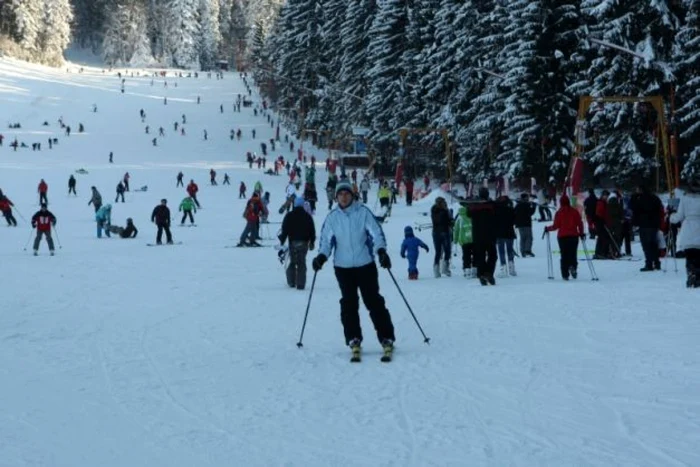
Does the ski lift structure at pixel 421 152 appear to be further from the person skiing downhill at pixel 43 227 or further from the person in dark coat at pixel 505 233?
the person in dark coat at pixel 505 233

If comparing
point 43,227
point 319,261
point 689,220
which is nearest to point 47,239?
point 43,227

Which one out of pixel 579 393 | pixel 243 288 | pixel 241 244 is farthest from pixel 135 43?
pixel 579 393

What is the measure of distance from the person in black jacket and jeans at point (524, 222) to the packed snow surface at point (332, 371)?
54.8 inches

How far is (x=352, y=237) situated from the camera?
26.5ft

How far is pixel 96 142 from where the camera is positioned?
213 feet

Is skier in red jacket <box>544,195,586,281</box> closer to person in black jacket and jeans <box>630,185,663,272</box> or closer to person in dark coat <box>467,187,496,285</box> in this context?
person in dark coat <box>467,187,496,285</box>

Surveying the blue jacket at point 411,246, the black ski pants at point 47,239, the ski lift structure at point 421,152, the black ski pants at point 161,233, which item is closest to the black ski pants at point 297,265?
the blue jacket at point 411,246

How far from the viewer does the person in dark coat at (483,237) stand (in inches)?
550

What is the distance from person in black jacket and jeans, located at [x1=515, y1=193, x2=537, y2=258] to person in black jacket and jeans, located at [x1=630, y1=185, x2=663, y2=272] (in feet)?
13.6

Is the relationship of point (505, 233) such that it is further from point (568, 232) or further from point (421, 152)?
point (421, 152)

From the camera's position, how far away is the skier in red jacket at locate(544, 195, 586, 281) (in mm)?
13805

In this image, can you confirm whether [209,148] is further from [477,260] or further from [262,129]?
[477,260]

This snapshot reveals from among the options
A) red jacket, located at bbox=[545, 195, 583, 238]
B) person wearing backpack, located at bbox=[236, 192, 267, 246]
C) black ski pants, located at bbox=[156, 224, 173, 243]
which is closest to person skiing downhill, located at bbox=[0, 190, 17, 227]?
black ski pants, located at bbox=[156, 224, 173, 243]

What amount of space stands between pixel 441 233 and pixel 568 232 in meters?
2.61
